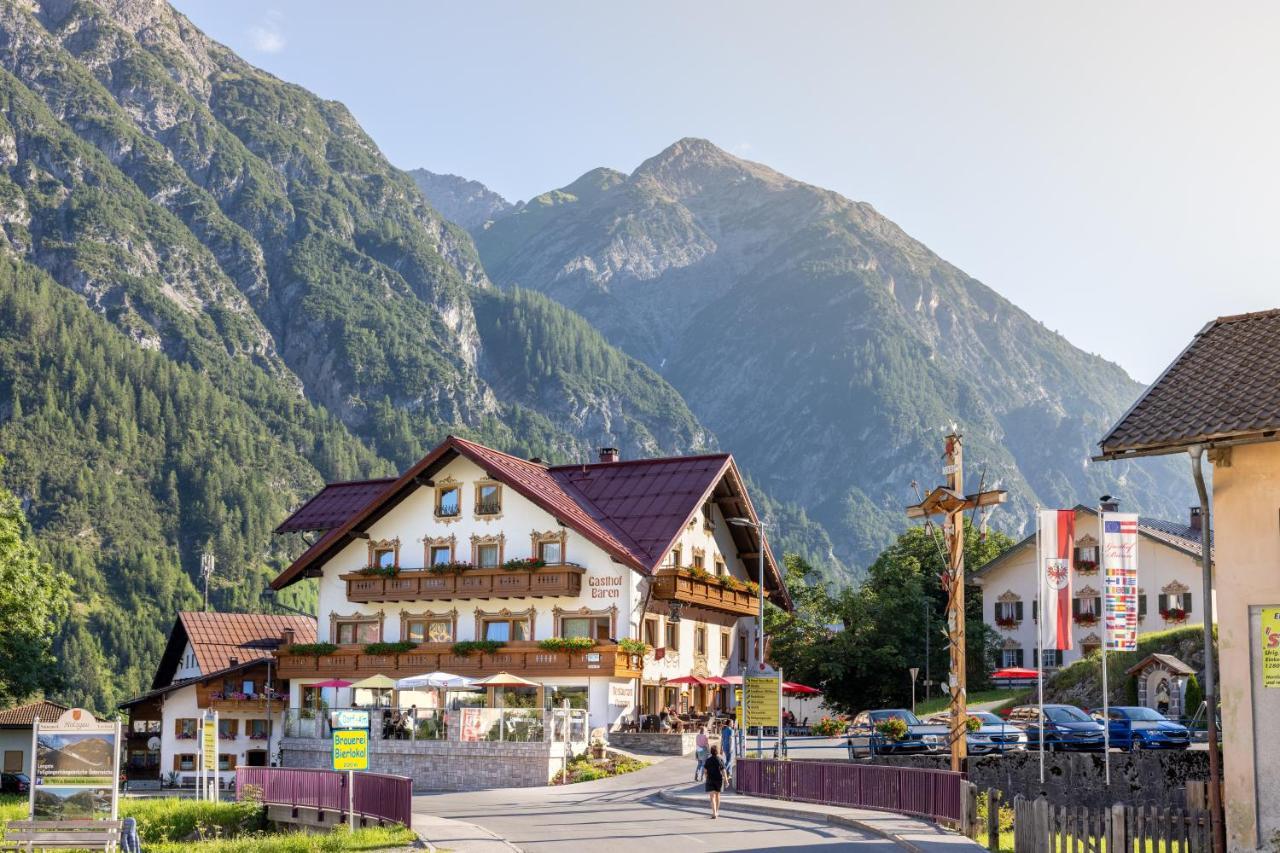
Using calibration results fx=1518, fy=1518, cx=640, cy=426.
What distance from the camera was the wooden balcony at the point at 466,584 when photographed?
5975 centimetres

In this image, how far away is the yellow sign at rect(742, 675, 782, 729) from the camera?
138 feet

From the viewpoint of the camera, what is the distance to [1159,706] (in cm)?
6506

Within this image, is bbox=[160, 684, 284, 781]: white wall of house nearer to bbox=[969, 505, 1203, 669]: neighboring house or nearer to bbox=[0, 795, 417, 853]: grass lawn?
bbox=[0, 795, 417, 853]: grass lawn

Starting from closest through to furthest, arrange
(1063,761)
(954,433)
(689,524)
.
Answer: (954,433), (1063,761), (689,524)

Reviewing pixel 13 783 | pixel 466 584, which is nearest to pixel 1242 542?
pixel 466 584

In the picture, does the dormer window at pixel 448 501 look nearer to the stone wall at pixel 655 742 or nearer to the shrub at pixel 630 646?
the shrub at pixel 630 646

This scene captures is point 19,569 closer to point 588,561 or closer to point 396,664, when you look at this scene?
point 396,664

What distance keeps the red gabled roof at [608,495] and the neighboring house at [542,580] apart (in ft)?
0.28

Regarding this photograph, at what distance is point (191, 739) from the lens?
70125 millimetres

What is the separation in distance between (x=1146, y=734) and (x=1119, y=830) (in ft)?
79.3

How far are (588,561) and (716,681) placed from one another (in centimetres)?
760

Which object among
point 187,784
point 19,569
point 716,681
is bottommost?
point 187,784

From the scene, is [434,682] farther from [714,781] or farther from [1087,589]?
[1087,589]

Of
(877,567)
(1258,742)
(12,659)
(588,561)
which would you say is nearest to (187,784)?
(12,659)
